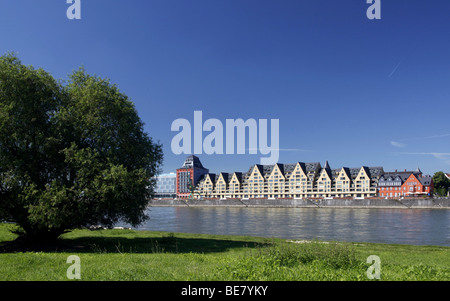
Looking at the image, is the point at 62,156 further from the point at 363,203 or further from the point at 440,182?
the point at 440,182

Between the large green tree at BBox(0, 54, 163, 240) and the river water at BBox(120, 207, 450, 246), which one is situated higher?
the large green tree at BBox(0, 54, 163, 240)

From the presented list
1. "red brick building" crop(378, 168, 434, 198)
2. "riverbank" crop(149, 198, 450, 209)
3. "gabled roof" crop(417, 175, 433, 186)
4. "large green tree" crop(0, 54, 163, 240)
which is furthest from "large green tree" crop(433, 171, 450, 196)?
"large green tree" crop(0, 54, 163, 240)

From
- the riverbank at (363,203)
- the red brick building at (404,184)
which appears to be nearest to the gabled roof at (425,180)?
the red brick building at (404,184)

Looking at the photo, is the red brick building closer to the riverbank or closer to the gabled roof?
the gabled roof

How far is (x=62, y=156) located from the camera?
27.4m

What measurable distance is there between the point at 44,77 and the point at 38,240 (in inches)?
570

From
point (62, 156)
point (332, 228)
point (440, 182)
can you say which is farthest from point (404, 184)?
point (62, 156)

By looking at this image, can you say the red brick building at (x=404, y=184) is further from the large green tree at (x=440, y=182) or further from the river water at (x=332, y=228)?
the river water at (x=332, y=228)

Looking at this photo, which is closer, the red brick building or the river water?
the river water

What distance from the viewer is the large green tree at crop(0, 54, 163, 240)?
2503 cm

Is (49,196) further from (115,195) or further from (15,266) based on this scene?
(15,266)

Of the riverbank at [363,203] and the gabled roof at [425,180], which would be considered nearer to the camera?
the riverbank at [363,203]

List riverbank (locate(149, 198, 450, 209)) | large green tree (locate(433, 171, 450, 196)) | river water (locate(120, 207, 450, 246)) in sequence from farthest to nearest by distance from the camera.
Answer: large green tree (locate(433, 171, 450, 196))
riverbank (locate(149, 198, 450, 209))
river water (locate(120, 207, 450, 246))

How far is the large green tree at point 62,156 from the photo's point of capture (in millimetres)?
25031
